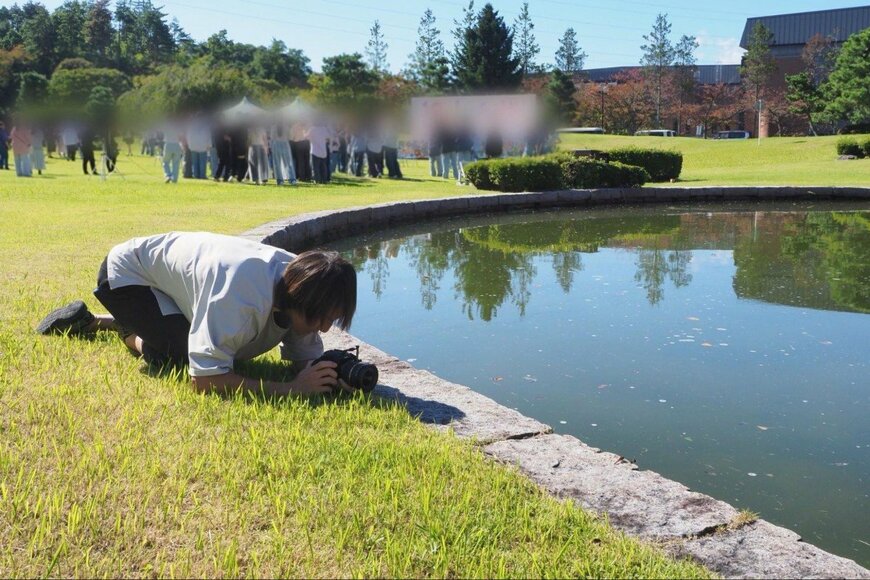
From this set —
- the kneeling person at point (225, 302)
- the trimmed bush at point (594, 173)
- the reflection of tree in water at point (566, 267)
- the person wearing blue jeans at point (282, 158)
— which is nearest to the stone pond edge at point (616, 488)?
the kneeling person at point (225, 302)

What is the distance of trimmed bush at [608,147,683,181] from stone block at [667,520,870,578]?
1633 cm

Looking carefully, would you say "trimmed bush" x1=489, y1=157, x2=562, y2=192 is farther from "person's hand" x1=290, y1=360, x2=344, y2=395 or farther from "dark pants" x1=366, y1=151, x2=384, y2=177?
"person's hand" x1=290, y1=360, x2=344, y2=395

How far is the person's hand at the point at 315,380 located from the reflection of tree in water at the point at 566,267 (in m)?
4.19

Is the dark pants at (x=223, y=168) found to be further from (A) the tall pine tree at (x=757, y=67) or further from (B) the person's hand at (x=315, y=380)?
(A) the tall pine tree at (x=757, y=67)

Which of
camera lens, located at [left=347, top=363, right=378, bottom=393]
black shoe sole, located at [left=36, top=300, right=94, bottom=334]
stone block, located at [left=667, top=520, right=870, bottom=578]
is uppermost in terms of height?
black shoe sole, located at [left=36, top=300, right=94, bottom=334]

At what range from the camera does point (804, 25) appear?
55.9 m

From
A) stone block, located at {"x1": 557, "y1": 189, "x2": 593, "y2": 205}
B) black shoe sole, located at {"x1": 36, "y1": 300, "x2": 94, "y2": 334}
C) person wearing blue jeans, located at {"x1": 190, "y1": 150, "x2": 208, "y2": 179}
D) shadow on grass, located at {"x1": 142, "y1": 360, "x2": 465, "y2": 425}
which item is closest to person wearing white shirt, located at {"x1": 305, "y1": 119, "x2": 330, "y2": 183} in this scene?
person wearing blue jeans, located at {"x1": 190, "y1": 150, "x2": 208, "y2": 179}

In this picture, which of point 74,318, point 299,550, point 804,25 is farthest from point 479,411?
point 804,25

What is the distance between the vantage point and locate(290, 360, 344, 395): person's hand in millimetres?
3166

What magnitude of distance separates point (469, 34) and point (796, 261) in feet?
95.5

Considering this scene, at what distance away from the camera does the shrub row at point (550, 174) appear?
15.6 m

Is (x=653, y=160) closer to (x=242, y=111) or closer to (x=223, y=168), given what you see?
(x=242, y=111)

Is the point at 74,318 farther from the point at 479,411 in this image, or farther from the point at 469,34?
the point at 469,34

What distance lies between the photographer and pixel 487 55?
36.1 m
